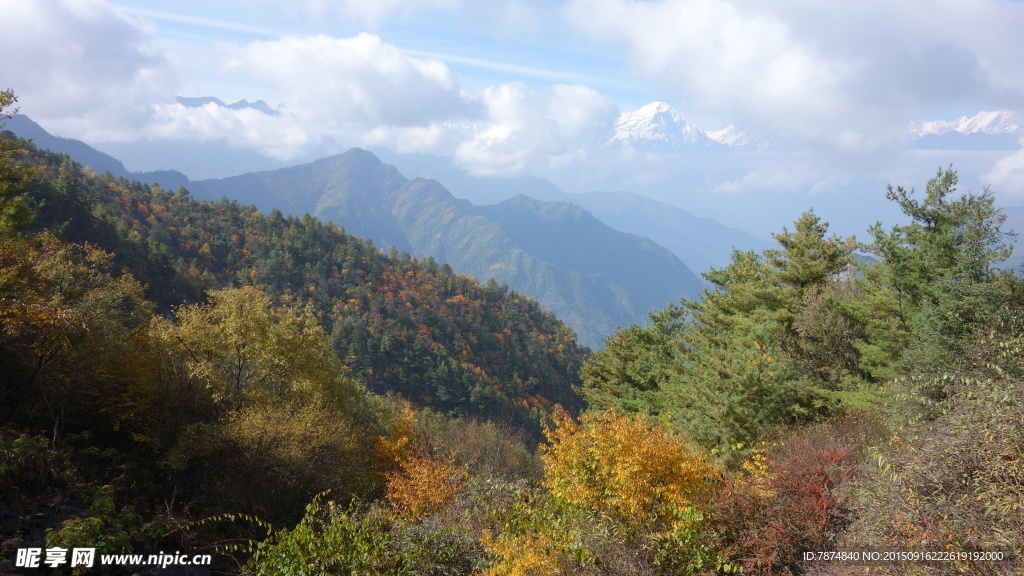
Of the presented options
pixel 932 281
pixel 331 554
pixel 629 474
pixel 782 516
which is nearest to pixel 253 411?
pixel 331 554

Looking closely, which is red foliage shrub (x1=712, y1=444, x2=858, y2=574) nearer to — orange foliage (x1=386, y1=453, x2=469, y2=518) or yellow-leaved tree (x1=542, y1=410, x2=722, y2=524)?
yellow-leaved tree (x1=542, y1=410, x2=722, y2=524)

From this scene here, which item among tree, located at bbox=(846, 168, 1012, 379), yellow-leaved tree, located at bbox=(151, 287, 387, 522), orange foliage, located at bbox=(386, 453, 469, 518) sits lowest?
orange foliage, located at bbox=(386, 453, 469, 518)

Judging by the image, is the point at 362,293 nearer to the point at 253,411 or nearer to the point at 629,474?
the point at 253,411

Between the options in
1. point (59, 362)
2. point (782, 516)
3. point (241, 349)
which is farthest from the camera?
point (241, 349)

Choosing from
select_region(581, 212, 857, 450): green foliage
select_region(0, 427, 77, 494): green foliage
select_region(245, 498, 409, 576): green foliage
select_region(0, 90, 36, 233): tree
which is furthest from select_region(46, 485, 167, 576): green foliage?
select_region(0, 90, 36, 233): tree

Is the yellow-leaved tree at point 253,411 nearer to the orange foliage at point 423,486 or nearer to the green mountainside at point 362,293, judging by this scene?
the orange foliage at point 423,486

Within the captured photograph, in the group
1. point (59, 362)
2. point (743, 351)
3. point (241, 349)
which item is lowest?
point (241, 349)

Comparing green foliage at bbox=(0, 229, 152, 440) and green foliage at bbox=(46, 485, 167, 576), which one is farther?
green foliage at bbox=(0, 229, 152, 440)

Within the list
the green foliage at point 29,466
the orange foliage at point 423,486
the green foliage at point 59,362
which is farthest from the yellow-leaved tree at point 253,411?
the green foliage at point 29,466

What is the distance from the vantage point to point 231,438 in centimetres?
1391

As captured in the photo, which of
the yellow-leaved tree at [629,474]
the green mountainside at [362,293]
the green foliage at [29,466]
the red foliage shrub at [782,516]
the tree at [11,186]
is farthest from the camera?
the green mountainside at [362,293]

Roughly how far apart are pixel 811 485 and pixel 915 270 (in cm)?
1411

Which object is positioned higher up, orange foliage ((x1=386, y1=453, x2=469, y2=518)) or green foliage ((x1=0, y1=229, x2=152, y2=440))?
green foliage ((x1=0, y1=229, x2=152, y2=440))

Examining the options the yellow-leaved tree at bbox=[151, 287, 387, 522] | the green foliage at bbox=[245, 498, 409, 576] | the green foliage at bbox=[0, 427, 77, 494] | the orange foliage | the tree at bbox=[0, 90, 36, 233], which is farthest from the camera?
the tree at bbox=[0, 90, 36, 233]
